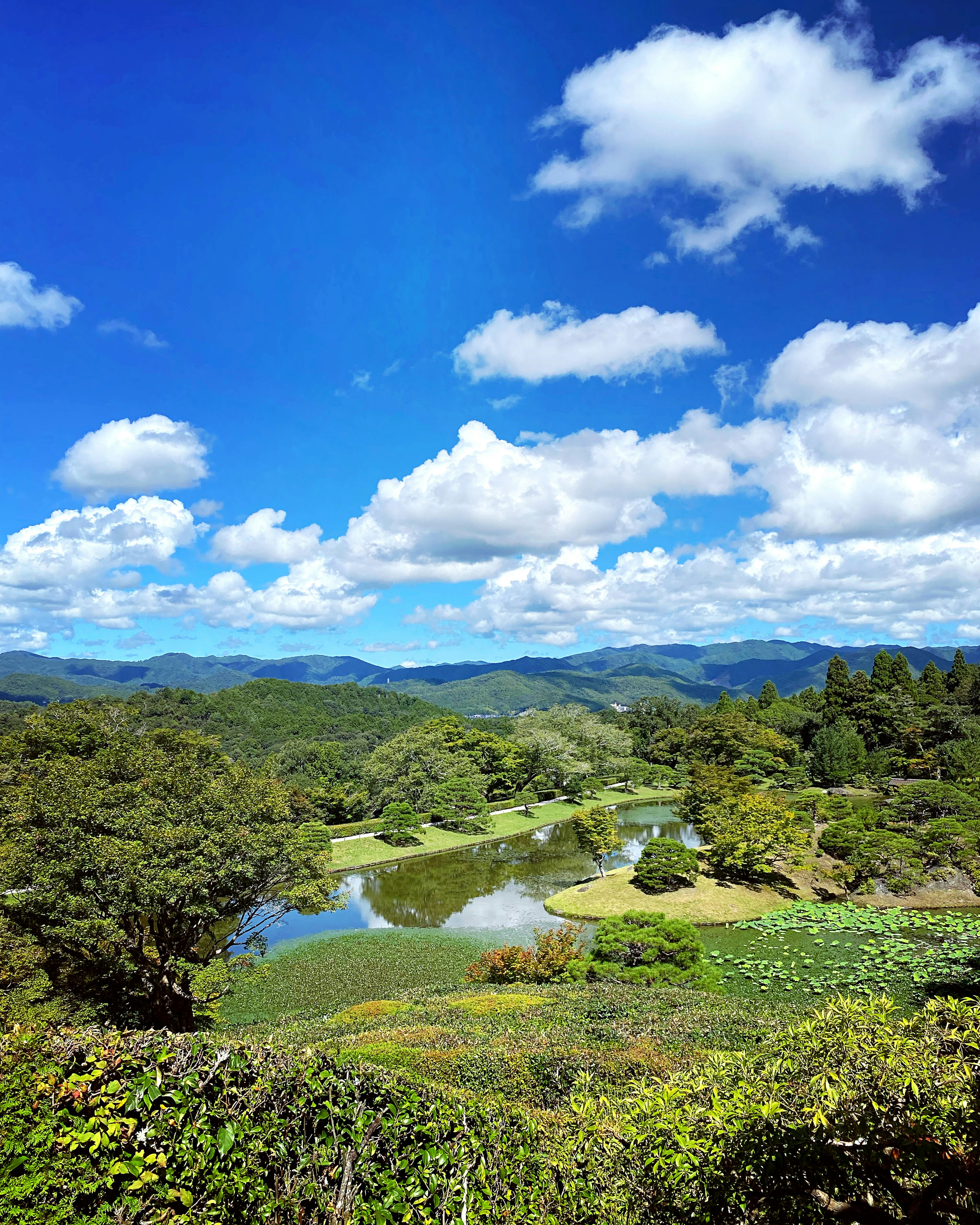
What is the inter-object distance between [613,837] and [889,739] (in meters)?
32.8

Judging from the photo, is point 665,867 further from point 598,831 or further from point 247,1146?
point 247,1146

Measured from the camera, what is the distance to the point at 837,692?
162ft

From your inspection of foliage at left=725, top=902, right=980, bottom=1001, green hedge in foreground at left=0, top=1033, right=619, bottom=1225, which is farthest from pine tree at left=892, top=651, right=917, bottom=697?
green hedge in foreground at left=0, top=1033, right=619, bottom=1225

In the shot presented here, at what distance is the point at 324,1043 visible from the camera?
20.9ft

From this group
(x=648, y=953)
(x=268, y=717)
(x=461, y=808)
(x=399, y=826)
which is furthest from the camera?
(x=268, y=717)

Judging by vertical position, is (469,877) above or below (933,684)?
below

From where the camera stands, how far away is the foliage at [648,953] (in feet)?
42.8

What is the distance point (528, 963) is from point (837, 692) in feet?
145

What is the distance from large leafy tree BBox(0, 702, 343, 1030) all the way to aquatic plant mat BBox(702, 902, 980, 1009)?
10.7 m

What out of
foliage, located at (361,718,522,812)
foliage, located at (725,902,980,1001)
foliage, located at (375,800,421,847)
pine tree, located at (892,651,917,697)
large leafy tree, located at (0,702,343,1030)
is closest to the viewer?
large leafy tree, located at (0,702,343,1030)

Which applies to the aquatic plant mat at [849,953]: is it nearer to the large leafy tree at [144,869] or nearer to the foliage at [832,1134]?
the large leafy tree at [144,869]

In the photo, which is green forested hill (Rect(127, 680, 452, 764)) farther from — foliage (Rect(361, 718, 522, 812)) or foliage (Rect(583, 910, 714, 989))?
foliage (Rect(583, 910, 714, 989))

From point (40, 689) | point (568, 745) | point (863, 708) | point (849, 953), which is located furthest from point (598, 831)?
point (40, 689)

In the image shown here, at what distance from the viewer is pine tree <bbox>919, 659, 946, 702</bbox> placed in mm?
47312
